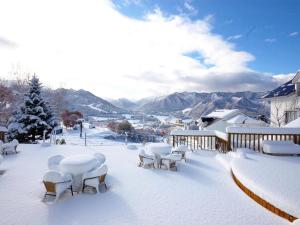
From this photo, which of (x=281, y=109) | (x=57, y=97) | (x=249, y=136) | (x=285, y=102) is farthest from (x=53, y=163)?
(x=57, y=97)

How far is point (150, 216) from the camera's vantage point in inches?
149

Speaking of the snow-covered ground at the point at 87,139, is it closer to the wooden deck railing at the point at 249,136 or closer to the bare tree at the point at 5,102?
the bare tree at the point at 5,102

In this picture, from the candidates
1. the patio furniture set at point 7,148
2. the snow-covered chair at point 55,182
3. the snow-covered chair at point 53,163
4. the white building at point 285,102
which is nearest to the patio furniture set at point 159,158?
the snow-covered chair at point 53,163

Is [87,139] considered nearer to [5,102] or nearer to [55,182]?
[5,102]

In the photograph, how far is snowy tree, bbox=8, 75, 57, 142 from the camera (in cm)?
1775

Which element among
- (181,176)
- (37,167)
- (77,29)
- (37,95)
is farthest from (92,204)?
(37,95)

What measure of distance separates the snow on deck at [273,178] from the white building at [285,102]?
Result: 9.26m

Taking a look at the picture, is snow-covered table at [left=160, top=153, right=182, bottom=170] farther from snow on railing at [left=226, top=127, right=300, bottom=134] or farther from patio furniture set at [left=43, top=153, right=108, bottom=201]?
snow on railing at [left=226, top=127, right=300, bottom=134]

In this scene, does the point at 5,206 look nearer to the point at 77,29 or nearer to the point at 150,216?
the point at 150,216

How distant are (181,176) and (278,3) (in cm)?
970

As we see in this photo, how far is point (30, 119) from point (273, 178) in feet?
58.2

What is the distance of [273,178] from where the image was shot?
16.7ft

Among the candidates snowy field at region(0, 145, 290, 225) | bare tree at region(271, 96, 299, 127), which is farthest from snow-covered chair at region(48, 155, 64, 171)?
bare tree at region(271, 96, 299, 127)

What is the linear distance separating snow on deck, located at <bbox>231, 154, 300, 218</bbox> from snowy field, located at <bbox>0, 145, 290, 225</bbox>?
25cm
